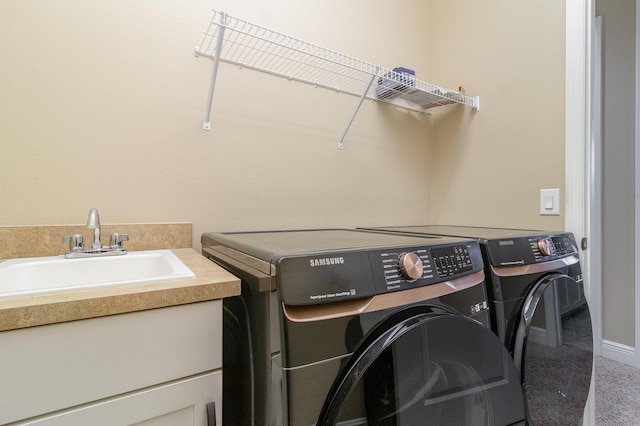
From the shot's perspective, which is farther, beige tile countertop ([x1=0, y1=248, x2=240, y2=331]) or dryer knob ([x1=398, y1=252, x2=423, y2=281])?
dryer knob ([x1=398, y1=252, x2=423, y2=281])

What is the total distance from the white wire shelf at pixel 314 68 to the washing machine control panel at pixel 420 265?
3.04ft

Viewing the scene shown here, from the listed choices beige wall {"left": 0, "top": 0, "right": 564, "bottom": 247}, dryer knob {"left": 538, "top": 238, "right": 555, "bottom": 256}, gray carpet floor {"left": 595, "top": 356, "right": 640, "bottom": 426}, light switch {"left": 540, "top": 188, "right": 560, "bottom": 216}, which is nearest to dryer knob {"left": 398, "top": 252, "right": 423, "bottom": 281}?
dryer knob {"left": 538, "top": 238, "right": 555, "bottom": 256}

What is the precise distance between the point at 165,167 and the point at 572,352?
66.1 inches

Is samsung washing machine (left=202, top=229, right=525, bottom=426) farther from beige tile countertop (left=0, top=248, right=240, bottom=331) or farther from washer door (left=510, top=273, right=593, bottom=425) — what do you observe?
washer door (left=510, top=273, right=593, bottom=425)

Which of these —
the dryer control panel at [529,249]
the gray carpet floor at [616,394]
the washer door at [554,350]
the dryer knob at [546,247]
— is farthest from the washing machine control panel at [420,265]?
the gray carpet floor at [616,394]

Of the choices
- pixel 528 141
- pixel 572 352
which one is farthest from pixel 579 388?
pixel 528 141

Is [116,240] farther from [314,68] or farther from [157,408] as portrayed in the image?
[314,68]

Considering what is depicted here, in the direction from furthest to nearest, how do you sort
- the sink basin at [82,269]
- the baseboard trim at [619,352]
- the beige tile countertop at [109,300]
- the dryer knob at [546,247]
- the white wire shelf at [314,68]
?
the baseboard trim at [619,352] < the white wire shelf at [314,68] < the dryer knob at [546,247] < the sink basin at [82,269] < the beige tile countertop at [109,300]

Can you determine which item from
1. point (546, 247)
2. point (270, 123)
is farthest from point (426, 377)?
point (270, 123)

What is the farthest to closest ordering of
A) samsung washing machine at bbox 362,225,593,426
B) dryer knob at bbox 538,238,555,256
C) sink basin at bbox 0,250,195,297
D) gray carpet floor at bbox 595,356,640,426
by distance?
1. gray carpet floor at bbox 595,356,640,426
2. dryer knob at bbox 538,238,555,256
3. samsung washing machine at bbox 362,225,593,426
4. sink basin at bbox 0,250,195,297

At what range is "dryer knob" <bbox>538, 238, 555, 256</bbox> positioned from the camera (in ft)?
3.81

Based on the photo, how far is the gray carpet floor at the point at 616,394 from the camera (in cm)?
160

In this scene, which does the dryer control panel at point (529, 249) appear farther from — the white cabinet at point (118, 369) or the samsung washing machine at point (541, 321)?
the white cabinet at point (118, 369)

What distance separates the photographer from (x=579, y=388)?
1154mm
